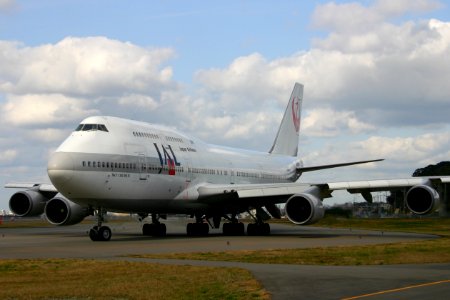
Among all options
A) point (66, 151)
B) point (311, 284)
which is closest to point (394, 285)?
point (311, 284)

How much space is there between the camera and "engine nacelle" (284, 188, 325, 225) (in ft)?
108

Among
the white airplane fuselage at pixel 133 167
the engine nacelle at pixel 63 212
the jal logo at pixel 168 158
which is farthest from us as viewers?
the engine nacelle at pixel 63 212

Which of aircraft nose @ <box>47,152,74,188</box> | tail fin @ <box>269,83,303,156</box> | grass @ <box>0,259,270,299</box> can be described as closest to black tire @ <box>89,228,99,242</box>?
aircraft nose @ <box>47,152,74,188</box>

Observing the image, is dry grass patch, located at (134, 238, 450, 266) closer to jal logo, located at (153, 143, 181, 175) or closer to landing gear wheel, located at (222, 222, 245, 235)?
jal logo, located at (153, 143, 181, 175)

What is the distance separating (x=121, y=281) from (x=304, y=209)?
764 inches

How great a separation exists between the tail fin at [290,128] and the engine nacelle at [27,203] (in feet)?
61.2

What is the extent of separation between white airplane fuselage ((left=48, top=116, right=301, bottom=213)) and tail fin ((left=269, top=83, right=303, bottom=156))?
12179mm

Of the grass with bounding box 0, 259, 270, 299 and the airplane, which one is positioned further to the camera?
the airplane

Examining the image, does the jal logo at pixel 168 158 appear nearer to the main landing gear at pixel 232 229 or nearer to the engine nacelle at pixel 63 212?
the engine nacelle at pixel 63 212

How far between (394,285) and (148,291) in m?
4.62

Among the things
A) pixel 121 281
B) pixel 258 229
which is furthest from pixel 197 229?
pixel 121 281

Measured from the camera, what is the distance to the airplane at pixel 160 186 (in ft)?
99.3

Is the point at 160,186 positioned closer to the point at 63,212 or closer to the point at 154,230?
the point at 154,230

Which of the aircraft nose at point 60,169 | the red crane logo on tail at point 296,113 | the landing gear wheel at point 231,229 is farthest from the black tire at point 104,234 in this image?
the red crane logo on tail at point 296,113
